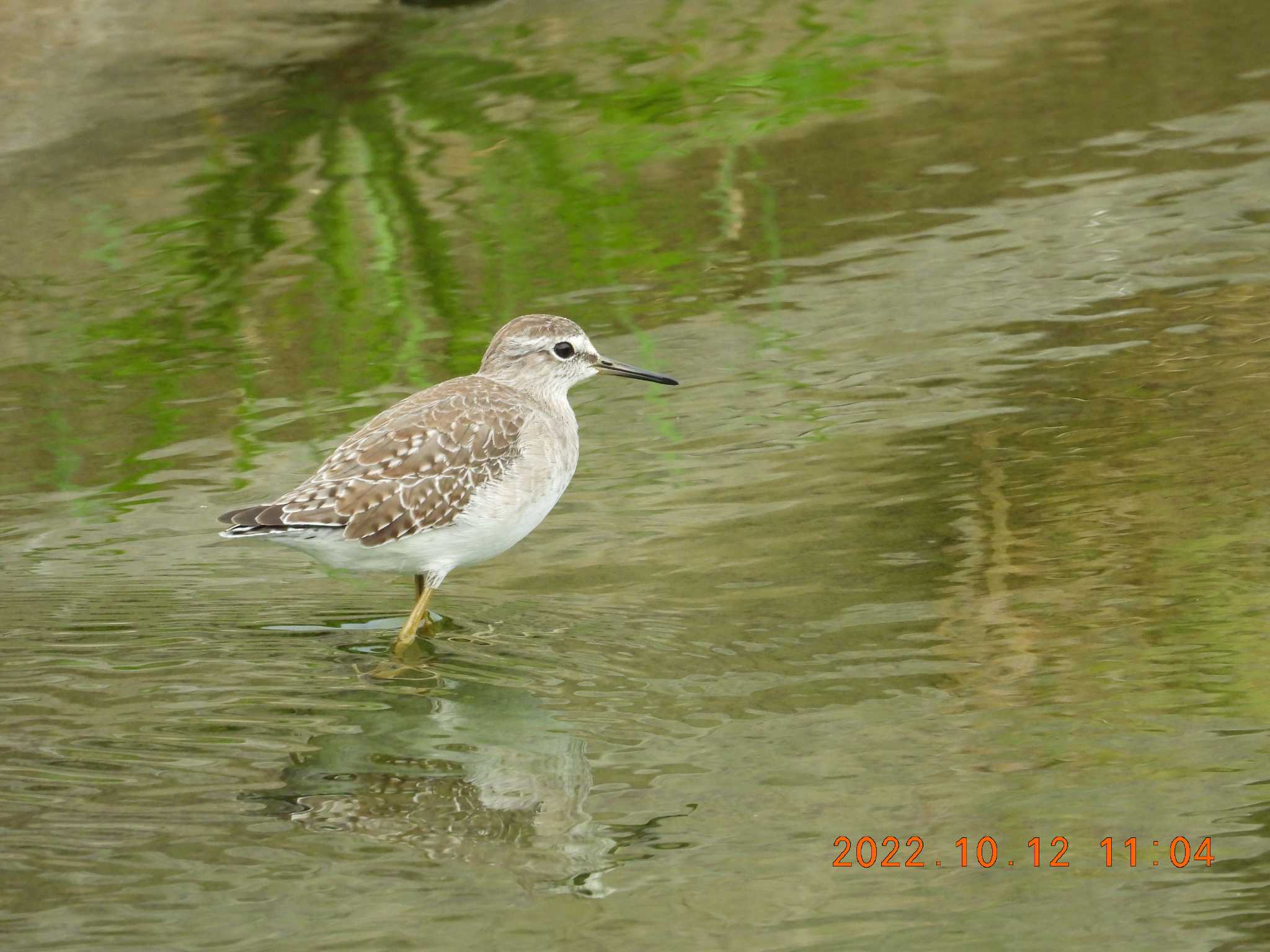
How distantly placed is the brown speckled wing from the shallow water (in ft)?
1.82

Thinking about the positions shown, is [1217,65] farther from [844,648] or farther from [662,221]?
[844,648]

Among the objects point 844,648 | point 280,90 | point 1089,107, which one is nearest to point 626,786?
point 844,648

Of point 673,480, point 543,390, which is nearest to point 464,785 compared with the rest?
point 543,390

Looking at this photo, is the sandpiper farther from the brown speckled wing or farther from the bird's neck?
the bird's neck

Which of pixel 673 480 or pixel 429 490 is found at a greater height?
pixel 429 490

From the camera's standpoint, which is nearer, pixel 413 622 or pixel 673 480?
pixel 413 622

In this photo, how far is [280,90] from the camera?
14.4 meters

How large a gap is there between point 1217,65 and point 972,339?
4384mm
